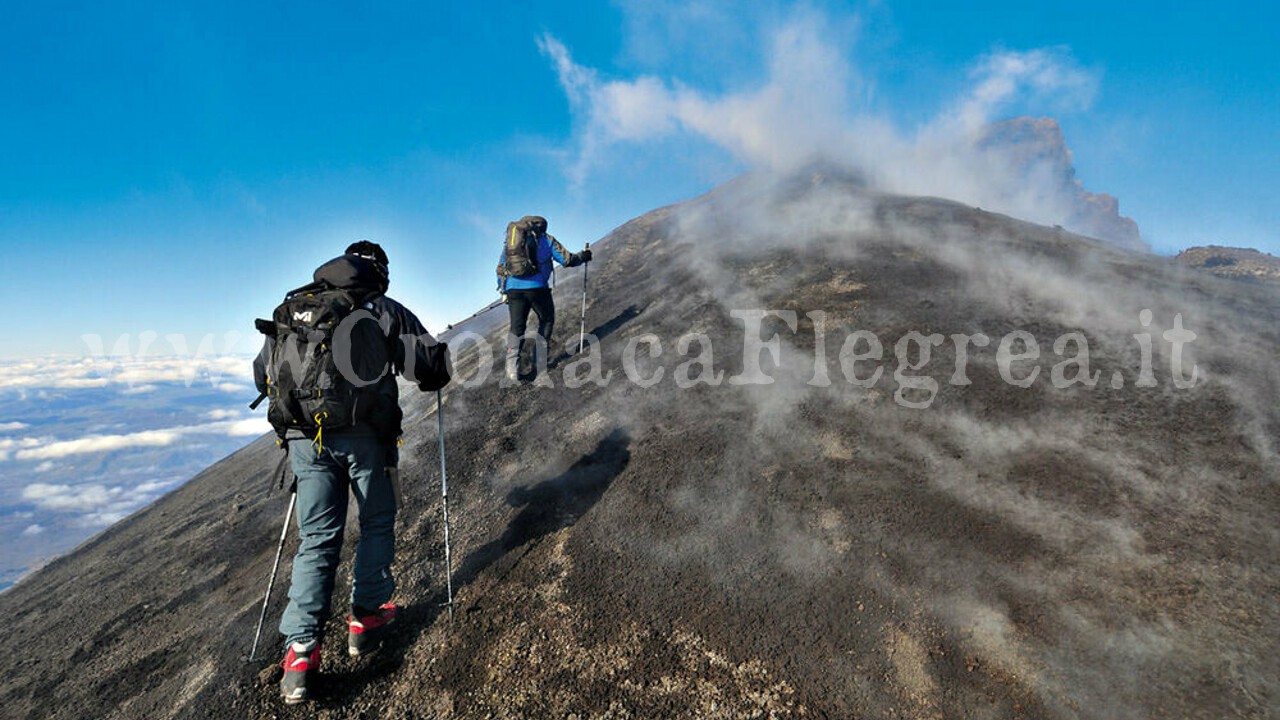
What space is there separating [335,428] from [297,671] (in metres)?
1.87

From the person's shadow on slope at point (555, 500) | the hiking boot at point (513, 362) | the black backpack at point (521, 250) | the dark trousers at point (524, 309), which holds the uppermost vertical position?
the black backpack at point (521, 250)

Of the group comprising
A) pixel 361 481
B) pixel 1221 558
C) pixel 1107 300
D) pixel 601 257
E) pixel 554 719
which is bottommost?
pixel 554 719

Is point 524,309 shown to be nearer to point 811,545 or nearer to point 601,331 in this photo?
point 601,331

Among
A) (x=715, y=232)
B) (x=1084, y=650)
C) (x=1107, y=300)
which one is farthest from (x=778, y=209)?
(x=1084, y=650)

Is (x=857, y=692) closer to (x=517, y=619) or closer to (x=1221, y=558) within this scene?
(x=517, y=619)

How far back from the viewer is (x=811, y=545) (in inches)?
210

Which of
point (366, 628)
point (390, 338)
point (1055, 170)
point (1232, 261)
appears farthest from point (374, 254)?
point (1055, 170)

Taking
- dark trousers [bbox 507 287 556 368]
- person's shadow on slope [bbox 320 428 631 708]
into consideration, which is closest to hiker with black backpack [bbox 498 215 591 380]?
dark trousers [bbox 507 287 556 368]

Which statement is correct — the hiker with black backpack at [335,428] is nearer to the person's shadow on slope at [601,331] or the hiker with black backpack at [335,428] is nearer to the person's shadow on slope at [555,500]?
the person's shadow on slope at [555,500]

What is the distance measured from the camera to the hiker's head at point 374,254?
16.7ft

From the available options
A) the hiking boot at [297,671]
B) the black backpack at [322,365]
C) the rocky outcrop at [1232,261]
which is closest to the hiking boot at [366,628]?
the hiking boot at [297,671]

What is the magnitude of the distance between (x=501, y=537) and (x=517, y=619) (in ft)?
4.78

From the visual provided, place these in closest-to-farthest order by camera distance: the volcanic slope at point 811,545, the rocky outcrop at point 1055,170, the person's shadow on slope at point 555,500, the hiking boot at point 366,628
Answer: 1. the volcanic slope at point 811,545
2. the hiking boot at point 366,628
3. the person's shadow on slope at point 555,500
4. the rocky outcrop at point 1055,170

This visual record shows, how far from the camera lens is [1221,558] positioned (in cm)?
450
